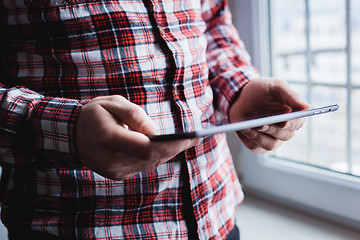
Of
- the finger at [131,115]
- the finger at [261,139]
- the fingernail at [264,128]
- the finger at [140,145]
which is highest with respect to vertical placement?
the finger at [131,115]

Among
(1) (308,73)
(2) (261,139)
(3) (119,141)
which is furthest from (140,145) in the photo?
(1) (308,73)

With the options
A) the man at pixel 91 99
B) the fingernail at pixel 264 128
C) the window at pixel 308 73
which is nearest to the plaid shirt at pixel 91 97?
the man at pixel 91 99

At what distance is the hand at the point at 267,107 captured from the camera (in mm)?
588

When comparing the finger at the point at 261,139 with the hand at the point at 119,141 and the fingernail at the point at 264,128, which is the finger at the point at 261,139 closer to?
the fingernail at the point at 264,128

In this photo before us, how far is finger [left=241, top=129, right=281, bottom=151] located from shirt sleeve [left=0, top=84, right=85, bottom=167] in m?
0.26

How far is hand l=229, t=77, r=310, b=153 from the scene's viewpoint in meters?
0.59

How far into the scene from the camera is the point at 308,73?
3.35 feet

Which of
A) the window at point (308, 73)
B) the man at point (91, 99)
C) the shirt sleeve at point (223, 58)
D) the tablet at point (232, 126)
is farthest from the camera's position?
the window at point (308, 73)

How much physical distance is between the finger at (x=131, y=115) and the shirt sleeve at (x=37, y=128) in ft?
0.20

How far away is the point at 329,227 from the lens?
35.3 inches

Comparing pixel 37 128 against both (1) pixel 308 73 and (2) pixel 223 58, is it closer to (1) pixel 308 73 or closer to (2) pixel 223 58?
(2) pixel 223 58

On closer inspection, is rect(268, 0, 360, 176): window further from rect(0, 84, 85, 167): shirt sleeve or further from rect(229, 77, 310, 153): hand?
rect(0, 84, 85, 167): shirt sleeve

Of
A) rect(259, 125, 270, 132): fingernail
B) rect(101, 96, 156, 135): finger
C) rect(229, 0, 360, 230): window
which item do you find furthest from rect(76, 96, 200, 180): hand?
rect(229, 0, 360, 230): window

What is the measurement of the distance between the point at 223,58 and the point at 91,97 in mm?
303
